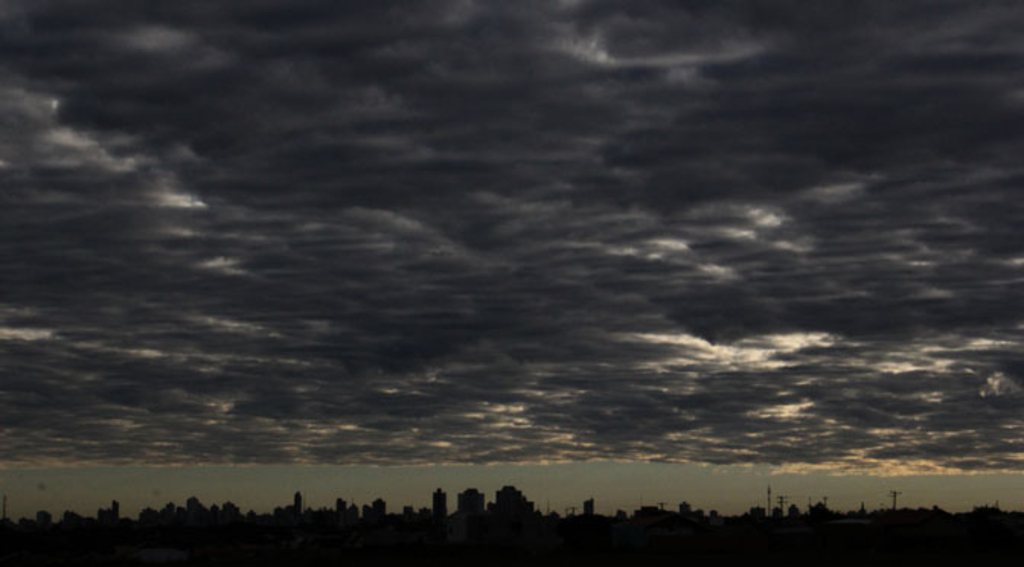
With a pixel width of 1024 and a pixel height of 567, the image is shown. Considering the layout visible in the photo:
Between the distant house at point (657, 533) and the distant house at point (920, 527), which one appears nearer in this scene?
the distant house at point (657, 533)

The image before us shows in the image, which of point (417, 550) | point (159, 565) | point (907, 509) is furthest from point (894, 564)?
point (907, 509)

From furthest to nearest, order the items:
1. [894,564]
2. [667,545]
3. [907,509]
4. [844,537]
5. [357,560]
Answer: [907,509] → [844,537] → [667,545] → [357,560] → [894,564]

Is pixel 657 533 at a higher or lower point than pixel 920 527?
lower

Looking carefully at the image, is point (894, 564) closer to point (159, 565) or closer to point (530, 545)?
point (530, 545)

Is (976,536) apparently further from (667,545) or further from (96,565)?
(96,565)

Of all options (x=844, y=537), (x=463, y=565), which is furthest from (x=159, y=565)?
(x=844, y=537)

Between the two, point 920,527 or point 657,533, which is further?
point 920,527

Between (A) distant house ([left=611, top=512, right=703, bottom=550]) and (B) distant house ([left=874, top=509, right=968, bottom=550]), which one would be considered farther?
(B) distant house ([left=874, top=509, right=968, bottom=550])

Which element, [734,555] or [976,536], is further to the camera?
[976,536]

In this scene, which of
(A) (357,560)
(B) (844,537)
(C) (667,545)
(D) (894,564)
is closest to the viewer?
(D) (894,564)
